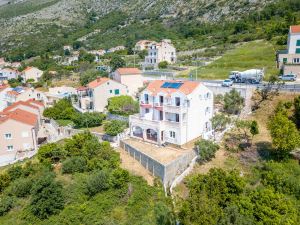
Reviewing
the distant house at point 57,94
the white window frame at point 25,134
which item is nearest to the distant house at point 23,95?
the distant house at point 57,94

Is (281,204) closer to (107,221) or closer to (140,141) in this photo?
(107,221)

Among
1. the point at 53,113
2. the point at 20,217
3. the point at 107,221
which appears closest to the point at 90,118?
the point at 53,113

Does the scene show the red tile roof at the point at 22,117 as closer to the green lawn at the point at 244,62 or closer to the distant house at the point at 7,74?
the green lawn at the point at 244,62

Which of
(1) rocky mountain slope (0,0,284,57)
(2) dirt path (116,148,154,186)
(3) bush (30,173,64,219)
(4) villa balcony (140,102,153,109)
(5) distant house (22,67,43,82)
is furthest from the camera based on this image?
(1) rocky mountain slope (0,0,284,57)

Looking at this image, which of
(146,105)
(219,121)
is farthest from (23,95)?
(219,121)

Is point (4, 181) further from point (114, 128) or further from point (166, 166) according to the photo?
point (166, 166)

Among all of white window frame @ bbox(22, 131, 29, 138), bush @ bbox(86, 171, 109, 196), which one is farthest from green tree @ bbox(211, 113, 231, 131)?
white window frame @ bbox(22, 131, 29, 138)

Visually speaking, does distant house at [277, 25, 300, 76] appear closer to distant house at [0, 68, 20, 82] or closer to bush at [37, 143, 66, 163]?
bush at [37, 143, 66, 163]
